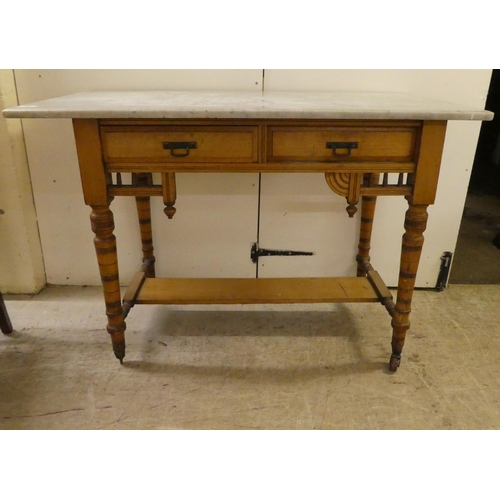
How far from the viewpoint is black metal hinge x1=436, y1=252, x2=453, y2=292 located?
237cm

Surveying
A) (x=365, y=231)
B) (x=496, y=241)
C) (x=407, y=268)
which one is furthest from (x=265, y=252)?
(x=496, y=241)

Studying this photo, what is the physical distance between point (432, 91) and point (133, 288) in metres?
1.68

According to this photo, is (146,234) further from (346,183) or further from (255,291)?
(346,183)

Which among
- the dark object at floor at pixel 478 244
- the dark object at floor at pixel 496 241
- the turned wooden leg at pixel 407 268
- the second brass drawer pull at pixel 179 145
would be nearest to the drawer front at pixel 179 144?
the second brass drawer pull at pixel 179 145

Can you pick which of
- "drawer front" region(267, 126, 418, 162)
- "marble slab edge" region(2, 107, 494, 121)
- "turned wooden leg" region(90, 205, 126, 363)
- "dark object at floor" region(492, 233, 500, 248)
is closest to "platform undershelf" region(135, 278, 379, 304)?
"turned wooden leg" region(90, 205, 126, 363)

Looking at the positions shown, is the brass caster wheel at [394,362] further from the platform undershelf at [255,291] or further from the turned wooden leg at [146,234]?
the turned wooden leg at [146,234]

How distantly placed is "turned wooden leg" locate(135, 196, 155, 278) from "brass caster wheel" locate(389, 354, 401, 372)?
1.23 m

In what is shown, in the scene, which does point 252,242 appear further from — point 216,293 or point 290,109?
point 290,109

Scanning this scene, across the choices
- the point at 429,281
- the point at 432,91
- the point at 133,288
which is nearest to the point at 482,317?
the point at 429,281

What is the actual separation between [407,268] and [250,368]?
0.75 m

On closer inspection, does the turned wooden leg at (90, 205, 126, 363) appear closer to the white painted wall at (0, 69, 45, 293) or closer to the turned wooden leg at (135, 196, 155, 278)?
the turned wooden leg at (135, 196, 155, 278)

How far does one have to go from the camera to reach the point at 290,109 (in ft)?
4.46

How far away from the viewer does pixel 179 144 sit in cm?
145

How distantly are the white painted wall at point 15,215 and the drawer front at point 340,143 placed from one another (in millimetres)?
1381
